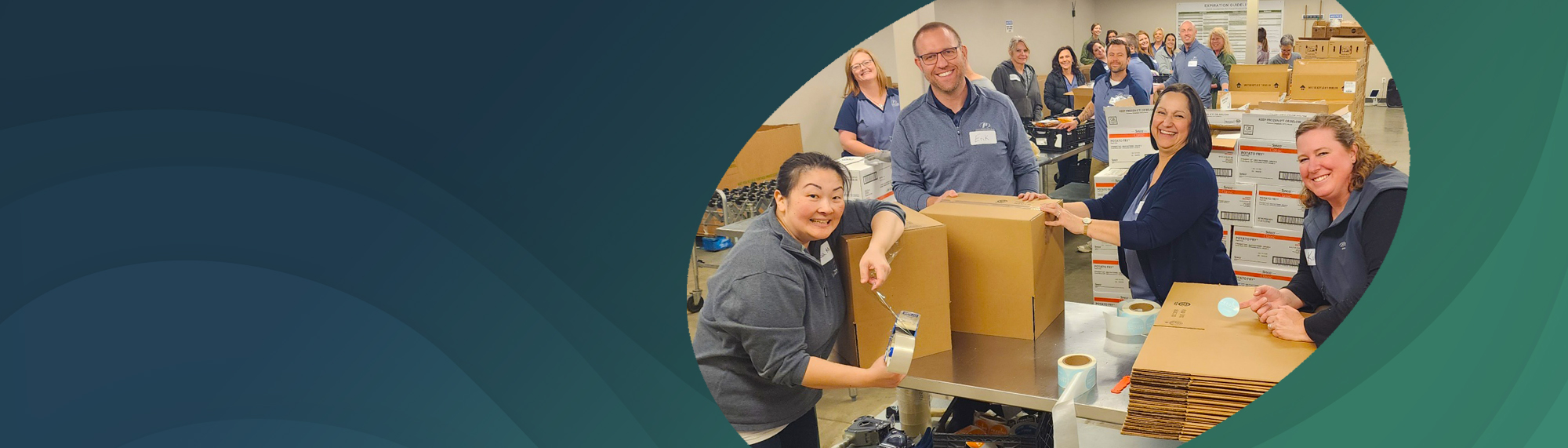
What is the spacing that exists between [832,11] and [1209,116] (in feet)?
14.9

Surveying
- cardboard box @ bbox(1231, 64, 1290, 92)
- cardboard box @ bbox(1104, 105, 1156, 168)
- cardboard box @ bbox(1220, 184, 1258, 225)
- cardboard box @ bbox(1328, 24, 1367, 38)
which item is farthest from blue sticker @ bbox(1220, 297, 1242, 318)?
cardboard box @ bbox(1328, 24, 1367, 38)

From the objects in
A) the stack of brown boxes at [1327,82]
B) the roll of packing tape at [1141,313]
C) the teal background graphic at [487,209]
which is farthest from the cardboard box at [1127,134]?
the teal background graphic at [487,209]

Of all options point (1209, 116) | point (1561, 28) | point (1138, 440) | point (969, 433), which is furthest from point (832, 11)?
point (1209, 116)

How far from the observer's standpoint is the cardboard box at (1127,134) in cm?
525

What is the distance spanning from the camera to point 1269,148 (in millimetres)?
4645

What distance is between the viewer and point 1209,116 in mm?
5160

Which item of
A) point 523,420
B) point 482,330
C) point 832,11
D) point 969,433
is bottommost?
point 969,433

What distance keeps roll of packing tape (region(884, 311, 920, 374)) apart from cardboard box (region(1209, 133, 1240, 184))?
11.3 feet

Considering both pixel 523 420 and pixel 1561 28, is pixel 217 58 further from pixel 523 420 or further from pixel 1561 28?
pixel 1561 28

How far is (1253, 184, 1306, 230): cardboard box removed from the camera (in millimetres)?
4641

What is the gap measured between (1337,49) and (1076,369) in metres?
8.29

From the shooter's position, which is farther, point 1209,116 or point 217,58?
point 1209,116

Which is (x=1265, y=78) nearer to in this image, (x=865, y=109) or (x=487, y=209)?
(x=865, y=109)

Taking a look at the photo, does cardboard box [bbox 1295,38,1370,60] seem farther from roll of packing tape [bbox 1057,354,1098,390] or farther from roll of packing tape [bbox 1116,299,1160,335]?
roll of packing tape [bbox 1057,354,1098,390]
